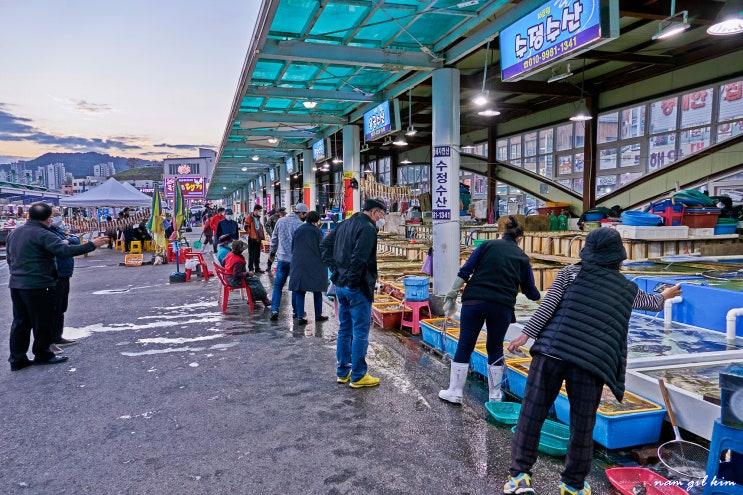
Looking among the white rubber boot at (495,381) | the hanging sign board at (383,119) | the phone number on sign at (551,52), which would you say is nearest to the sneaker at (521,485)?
the white rubber boot at (495,381)

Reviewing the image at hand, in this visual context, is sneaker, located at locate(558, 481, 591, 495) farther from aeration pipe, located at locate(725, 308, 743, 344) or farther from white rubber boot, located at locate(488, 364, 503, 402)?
aeration pipe, located at locate(725, 308, 743, 344)

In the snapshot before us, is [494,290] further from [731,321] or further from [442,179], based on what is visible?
[442,179]

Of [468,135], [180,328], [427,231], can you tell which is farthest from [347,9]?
[468,135]

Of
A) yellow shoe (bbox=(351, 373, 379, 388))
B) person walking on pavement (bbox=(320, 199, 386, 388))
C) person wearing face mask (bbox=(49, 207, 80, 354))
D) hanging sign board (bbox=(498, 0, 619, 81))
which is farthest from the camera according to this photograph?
person wearing face mask (bbox=(49, 207, 80, 354))

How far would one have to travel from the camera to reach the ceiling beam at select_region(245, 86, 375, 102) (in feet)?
34.8

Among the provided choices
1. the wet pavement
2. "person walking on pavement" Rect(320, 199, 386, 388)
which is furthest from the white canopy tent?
"person walking on pavement" Rect(320, 199, 386, 388)

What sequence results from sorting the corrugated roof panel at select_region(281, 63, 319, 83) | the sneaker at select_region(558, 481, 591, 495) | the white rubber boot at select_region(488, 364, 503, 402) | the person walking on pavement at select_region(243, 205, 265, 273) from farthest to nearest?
the person walking on pavement at select_region(243, 205, 265, 273), the corrugated roof panel at select_region(281, 63, 319, 83), the white rubber boot at select_region(488, 364, 503, 402), the sneaker at select_region(558, 481, 591, 495)

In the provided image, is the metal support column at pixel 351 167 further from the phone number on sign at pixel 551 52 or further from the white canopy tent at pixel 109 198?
the white canopy tent at pixel 109 198

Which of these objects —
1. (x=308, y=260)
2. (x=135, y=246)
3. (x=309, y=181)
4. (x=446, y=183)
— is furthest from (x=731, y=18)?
(x=135, y=246)

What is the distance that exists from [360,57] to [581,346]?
23.6 feet

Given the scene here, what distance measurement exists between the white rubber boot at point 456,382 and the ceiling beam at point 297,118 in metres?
10.9

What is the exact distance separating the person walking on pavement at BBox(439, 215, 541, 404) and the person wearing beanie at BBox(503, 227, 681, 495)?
122 centimetres

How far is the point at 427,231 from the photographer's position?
14.9 meters

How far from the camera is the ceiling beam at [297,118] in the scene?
1341cm
